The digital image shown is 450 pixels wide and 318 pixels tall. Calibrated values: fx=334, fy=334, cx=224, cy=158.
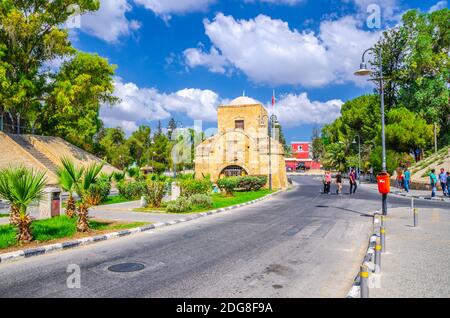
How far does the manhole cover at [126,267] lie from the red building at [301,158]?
348 ft

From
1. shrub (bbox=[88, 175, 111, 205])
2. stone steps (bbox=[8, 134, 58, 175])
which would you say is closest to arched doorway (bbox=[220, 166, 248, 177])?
stone steps (bbox=[8, 134, 58, 175])

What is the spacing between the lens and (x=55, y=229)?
10.7m

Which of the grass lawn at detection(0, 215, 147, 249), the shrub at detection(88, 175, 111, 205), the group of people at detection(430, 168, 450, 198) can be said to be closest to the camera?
the grass lawn at detection(0, 215, 147, 249)

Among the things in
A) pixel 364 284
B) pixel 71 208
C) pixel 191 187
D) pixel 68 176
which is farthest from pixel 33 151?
pixel 364 284

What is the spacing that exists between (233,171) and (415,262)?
31.1 meters

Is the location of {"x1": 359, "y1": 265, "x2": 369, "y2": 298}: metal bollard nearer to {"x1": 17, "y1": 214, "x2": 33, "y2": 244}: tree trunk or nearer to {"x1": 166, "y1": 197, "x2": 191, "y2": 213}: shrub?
{"x1": 17, "y1": 214, "x2": 33, "y2": 244}: tree trunk

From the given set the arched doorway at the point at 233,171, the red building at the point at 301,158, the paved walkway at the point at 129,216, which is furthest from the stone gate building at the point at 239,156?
the red building at the point at 301,158

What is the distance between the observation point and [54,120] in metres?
39.5

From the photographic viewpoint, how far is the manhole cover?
6754 mm

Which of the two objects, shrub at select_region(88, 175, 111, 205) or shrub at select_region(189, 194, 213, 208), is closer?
shrub at select_region(189, 194, 213, 208)

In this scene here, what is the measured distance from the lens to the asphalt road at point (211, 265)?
556 centimetres

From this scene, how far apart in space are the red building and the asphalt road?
102 m

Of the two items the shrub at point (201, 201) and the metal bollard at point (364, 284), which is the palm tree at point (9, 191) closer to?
the metal bollard at point (364, 284)

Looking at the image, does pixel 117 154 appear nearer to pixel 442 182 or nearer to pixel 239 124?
pixel 239 124
